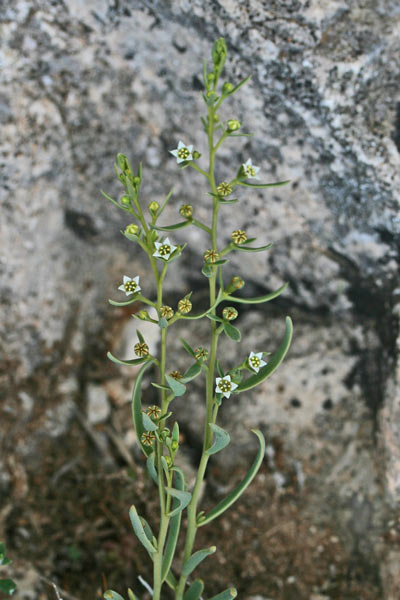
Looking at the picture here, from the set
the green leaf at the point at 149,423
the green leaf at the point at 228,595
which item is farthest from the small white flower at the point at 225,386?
the green leaf at the point at 228,595

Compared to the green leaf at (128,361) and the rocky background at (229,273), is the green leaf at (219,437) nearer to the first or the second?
the green leaf at (128,361)

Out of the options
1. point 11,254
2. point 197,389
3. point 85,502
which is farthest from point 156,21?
point 85,502

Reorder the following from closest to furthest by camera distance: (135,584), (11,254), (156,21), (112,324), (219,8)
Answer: (219,8), (156,21), (135,584), (11,254), (112,324)

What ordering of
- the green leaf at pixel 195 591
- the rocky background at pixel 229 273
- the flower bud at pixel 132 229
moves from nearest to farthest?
the flower bud at pixel 132 229
the green leaf at pixel 195 591
the rocky background at pixel 229 273

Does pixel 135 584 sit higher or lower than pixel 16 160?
lower

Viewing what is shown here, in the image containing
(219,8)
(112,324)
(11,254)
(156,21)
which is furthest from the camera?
(112,324)

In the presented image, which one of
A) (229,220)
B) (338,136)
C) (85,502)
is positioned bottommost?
(85,502)

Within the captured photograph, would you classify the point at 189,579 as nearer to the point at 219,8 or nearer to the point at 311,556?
the point at 311,556
